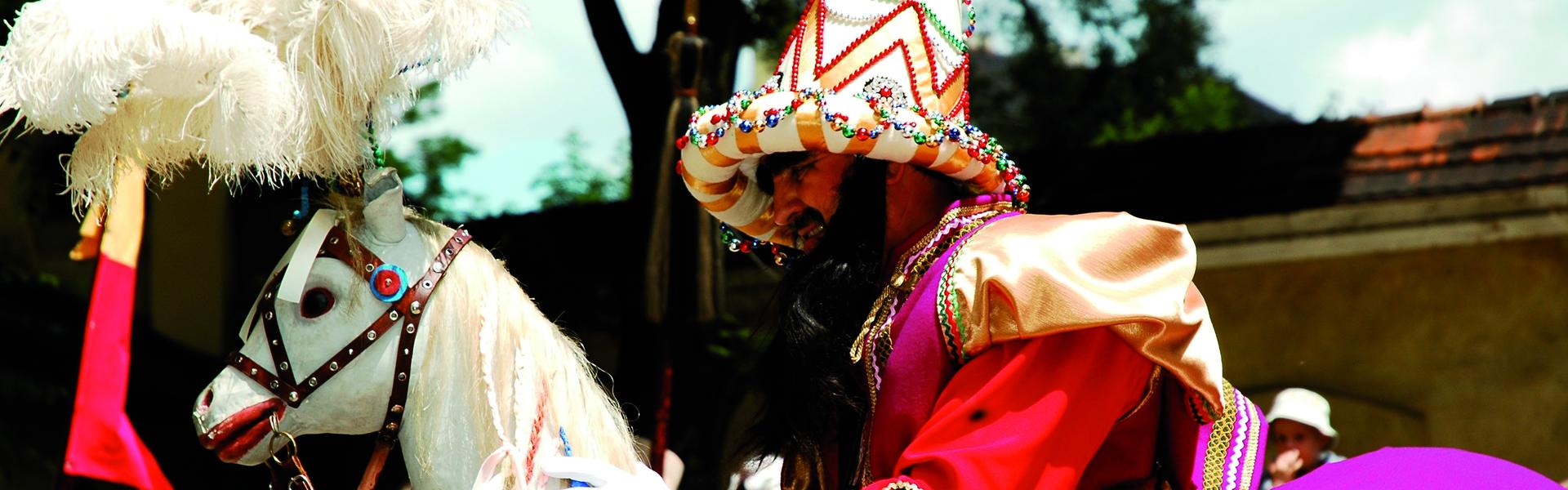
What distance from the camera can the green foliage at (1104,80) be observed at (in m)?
12.6

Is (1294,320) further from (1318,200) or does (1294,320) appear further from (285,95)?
(285,95)

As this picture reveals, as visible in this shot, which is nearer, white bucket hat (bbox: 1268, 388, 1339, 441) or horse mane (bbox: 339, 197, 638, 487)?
horse mane (bbox: 339, 197, 638, 487)

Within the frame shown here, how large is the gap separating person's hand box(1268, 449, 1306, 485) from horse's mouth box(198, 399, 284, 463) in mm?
4201

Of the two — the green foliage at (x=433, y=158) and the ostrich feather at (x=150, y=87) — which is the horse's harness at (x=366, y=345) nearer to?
the ostrich feather at (x=150, y=87)

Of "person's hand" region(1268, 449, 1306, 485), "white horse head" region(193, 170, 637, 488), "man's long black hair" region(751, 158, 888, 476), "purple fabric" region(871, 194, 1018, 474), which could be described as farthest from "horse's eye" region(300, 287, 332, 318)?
"person's hand" region(1268, 449, 1306, 485)

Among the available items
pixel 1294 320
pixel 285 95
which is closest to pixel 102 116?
pixel 285 95

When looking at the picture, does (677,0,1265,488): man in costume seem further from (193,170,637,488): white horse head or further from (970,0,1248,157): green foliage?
(970,0,1248,157): green foliage

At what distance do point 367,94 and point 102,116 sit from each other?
41cm

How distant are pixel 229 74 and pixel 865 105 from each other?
0.97 m

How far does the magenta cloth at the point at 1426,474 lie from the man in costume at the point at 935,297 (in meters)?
0.19

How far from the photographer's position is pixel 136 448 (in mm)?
4082

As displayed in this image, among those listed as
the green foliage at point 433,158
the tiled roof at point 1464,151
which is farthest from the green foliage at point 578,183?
the tiled roof at point 1464,151

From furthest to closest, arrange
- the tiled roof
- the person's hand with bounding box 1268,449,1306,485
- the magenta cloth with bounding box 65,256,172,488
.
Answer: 1. the tiled roof
2. the person's hand with bounding box 1268,449,1306,485
3. the magenta cloth with bounding box 65,256,172,488

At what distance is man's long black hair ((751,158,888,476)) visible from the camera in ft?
8.92
